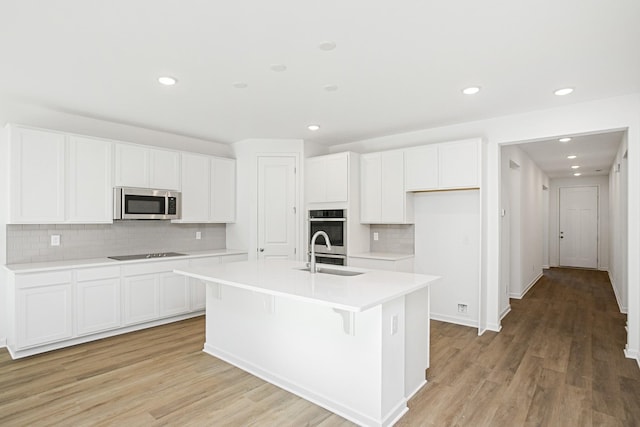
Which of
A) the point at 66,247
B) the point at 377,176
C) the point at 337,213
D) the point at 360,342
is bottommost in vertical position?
the point at 360,342

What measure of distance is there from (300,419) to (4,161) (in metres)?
3.89

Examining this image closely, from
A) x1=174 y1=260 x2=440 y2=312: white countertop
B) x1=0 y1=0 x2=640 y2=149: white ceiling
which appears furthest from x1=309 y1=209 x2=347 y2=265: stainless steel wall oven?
x1=174 y1=260 x2=440 y2=312: white countertop

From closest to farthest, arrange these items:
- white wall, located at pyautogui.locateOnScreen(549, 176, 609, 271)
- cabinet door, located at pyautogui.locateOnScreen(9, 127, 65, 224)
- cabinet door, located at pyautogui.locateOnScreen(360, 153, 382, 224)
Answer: cabinet door, located at pyautogui.locateOnScreen(9, 127, 65, 224) → cabinet door, located at pyautogui.locateOnScreen(360, 153, 382, 224) → white wall, located at pyautogui.locateOnScreen(549, 176, 609, 271)

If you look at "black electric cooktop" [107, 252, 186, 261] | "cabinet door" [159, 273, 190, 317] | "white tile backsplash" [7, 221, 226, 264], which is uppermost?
"white tile backsplash" [7, 221, 226, 264]

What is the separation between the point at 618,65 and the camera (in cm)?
280

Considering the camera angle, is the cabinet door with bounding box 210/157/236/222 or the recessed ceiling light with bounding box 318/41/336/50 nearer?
the recessed ceiling light with bounding box 318/41/336/50

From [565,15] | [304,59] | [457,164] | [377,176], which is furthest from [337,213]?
[565,15]

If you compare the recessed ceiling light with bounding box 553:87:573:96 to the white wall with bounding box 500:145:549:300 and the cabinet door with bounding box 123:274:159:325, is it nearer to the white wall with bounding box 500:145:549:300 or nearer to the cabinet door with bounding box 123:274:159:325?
the white wall with bounding box 500:145:549:300

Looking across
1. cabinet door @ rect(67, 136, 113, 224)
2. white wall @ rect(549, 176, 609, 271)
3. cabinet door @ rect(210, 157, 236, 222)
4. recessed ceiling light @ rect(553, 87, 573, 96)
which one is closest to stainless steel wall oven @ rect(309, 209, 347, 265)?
cabinet door @ rect(210, 157, 236, 222)

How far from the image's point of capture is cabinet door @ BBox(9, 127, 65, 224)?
3566 millimetres

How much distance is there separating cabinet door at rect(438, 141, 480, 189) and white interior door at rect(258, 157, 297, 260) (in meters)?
2.17

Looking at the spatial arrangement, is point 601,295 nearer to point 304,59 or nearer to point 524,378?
point 524,378

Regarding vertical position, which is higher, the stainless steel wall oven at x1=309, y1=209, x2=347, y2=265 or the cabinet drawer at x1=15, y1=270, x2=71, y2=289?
the stainless steel wall oven at x1=309, y1=209, x2=347, y2=265

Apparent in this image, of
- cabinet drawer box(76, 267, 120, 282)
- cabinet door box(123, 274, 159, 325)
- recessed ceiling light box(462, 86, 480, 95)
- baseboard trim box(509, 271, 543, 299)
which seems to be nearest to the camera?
recessed ceiling light box(462, 86, 480, 95)
